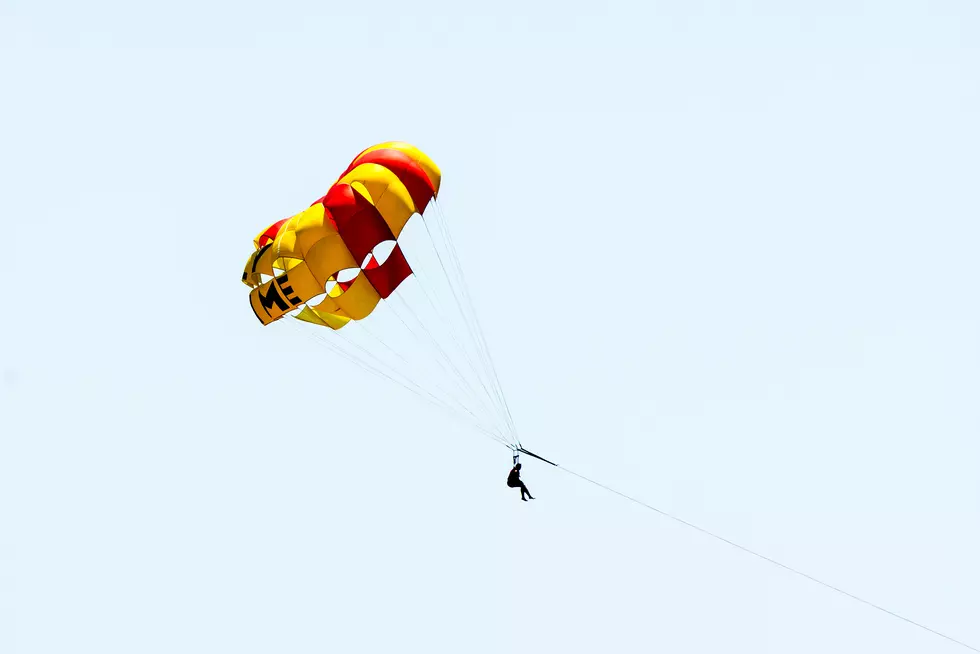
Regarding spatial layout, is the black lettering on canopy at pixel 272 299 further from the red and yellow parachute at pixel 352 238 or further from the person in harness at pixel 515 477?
the person in harness at pixel 515 477

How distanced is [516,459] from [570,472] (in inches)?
108

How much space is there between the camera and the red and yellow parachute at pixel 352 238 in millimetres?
31344

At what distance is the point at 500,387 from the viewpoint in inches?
1188

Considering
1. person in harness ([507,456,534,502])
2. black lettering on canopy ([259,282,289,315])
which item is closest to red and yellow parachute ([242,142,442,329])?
black lettering on canopy ([259,282,289,315])

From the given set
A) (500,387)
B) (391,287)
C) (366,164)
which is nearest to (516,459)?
(500,387)

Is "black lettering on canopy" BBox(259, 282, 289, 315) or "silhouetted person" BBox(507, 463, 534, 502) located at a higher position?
"black lettering on canopy" BBox(259, 282, 289, 315)

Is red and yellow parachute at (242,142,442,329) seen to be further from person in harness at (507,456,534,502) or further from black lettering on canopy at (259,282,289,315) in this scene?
person in harness at (507,456,534,502)

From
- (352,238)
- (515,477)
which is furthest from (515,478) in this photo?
(352,238)

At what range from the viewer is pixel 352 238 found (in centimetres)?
3139

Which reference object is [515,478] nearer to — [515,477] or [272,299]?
[515,477]

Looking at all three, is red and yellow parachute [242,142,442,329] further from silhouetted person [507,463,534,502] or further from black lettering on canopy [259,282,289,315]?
silhouetted person [507,463,534,502]

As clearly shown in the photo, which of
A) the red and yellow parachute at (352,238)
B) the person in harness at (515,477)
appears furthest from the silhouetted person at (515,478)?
the red and yellow parachute at (352,238)

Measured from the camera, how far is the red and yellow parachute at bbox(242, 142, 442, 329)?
103 feet

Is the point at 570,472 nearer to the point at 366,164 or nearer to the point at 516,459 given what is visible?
the point at 516,459
